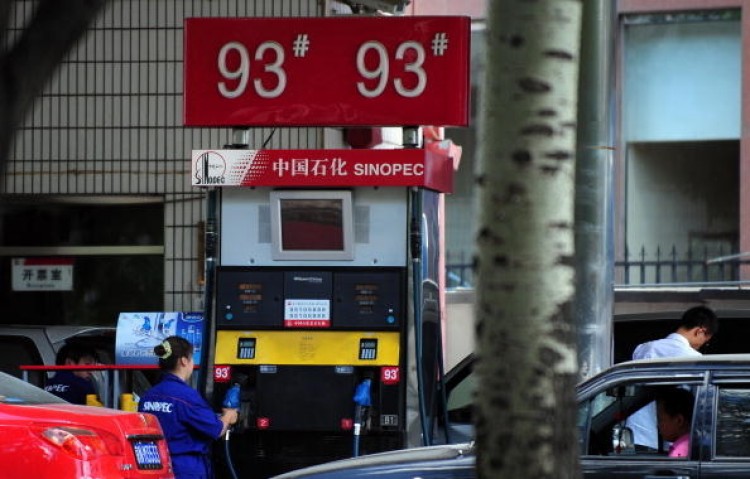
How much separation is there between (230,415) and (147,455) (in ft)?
2.20

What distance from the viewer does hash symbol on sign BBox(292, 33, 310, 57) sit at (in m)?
10.5

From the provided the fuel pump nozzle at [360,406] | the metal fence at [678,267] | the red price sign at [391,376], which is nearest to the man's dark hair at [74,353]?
the fuel pump nozzle at [360,406]

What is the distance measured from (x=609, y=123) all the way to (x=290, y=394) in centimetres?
270

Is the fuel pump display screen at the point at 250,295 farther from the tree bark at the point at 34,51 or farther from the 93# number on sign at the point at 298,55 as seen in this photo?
the tree bark at the point at 34,51

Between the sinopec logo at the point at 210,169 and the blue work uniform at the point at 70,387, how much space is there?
2446 mm

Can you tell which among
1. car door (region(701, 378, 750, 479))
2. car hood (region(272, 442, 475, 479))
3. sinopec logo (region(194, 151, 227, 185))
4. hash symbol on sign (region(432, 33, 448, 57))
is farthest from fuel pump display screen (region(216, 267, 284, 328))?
car door (region(701, 378, 750, 479))

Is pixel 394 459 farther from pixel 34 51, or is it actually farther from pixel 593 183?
pixel 34 51

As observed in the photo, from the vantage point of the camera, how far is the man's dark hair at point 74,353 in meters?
12.1

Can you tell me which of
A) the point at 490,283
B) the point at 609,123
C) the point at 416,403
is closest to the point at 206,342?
the point at 416,403

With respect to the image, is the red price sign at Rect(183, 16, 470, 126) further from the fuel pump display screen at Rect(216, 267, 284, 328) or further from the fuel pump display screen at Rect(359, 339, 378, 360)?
the fuel pump display screen at Rect(359, 339, 378, 360)

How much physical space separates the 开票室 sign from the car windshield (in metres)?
1.69

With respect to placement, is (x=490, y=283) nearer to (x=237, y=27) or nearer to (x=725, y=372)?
(x=725, y=372)

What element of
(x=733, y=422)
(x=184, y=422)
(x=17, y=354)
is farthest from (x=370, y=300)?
(x=17, y=354)

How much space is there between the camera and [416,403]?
399 inches
